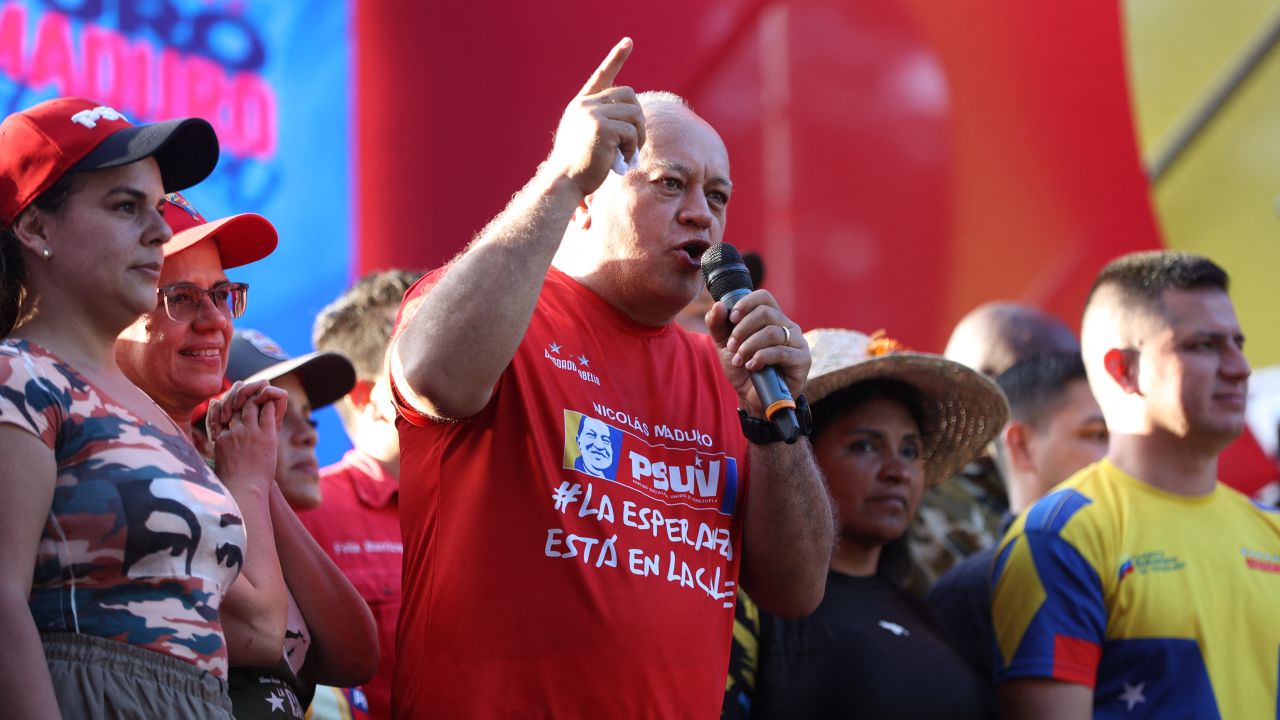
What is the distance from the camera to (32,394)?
1867 millimetres

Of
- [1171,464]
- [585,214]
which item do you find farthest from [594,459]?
[1171,464]

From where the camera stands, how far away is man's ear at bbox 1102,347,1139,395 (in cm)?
365

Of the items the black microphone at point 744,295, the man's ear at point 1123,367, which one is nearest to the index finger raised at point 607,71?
the black microphone at point 744,295

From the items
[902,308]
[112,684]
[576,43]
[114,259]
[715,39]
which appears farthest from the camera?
[902,308]

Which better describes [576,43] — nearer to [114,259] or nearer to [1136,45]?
[114,259]

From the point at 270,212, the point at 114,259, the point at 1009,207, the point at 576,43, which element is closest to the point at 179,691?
the point at 114,259

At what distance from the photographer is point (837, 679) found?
3000 mm

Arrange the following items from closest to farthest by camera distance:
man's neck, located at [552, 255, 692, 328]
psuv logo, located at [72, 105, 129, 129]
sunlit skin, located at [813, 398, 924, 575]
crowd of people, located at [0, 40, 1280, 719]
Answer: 1. crowd of people, located at [0, 40, 1280, 719]
2. psuv logo, located at [72, 105, 129, 129]
3. man's neck, located at [552, 255, 692, 328]
4. sunlit skin, located at [813, 398, 924, 575]

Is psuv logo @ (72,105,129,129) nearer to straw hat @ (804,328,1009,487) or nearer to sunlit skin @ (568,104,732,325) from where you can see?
sunlit skin @ (568,104,732,325)

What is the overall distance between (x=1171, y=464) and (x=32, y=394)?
2.77 metres

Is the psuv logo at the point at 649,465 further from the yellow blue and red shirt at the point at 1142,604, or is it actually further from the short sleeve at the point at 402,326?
the yellow blue and red shirt at the point at 1142,604

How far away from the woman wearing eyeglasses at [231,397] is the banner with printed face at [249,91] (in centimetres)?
165

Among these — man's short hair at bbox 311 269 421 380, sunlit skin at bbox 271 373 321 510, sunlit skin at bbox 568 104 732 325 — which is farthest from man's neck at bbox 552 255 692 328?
man's short hair at bbox 311 269 421 380

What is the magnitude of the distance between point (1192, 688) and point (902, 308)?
2.96 meters
